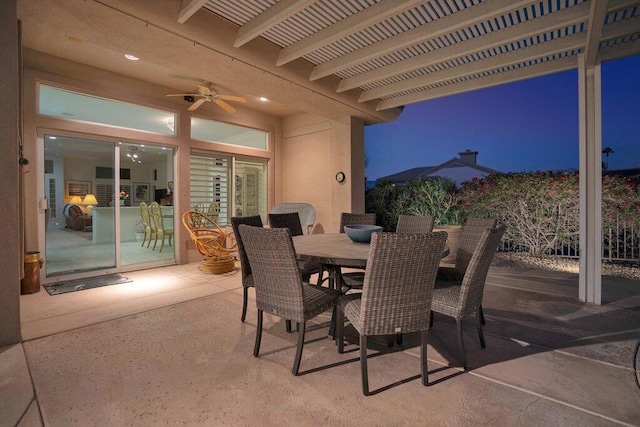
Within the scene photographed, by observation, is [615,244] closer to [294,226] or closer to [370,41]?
[370,41]

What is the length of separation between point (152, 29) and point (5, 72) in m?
1.14

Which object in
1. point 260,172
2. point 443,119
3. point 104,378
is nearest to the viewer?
point 104,378

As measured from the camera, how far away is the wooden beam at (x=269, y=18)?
8.56ft

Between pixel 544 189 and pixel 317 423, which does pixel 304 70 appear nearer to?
pixel 317 423

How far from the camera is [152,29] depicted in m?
2.77

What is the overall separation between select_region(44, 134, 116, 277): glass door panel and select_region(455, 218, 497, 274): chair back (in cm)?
480

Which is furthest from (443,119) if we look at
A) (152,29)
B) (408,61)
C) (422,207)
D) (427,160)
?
(152,29)

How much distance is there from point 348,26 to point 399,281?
2.53m

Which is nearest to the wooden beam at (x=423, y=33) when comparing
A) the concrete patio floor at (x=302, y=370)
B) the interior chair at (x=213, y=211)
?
the concrete patio floor at (x=302, y=370)

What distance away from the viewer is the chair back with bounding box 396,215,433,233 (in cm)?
325

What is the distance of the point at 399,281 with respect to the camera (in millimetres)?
1656

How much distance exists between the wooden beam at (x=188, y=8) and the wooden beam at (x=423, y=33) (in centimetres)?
176

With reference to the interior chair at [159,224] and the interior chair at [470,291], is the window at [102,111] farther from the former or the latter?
the interior chair at [470,291]

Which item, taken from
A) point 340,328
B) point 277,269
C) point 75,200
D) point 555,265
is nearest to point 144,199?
point 75,200
